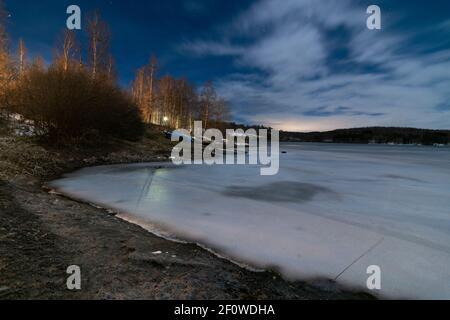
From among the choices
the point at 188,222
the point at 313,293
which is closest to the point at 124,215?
the point at 188,222

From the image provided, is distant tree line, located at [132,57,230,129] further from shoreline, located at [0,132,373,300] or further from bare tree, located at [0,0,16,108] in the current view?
shoreline, located at [0,132,373,300]

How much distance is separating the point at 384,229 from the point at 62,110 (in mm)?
14090

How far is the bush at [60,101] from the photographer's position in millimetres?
12477

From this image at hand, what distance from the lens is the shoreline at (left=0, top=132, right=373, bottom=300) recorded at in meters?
2.48

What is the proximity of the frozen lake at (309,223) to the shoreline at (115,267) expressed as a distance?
342 millimetres

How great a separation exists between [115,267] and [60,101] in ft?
41.1

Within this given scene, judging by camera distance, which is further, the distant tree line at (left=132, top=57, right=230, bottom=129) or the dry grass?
the distant tree line at (left=132, top=57, right=230, bottom=129)

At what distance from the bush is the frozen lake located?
6.02 m

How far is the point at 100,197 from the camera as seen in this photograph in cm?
650

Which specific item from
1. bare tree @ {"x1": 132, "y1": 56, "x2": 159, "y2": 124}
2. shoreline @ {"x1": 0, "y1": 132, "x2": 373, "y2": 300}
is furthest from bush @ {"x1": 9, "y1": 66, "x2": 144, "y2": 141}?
bare tree @ {"x1": 132, "y1": 56, "x2": 159, "y2": 124}

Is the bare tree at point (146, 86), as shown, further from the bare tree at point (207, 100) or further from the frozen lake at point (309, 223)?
the frozen lake at point (309, 223)

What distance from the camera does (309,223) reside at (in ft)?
16.2

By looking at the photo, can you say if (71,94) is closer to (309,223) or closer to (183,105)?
(309,223)

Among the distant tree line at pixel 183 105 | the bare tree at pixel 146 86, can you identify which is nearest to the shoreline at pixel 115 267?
the bare tree at pixel 146 86
